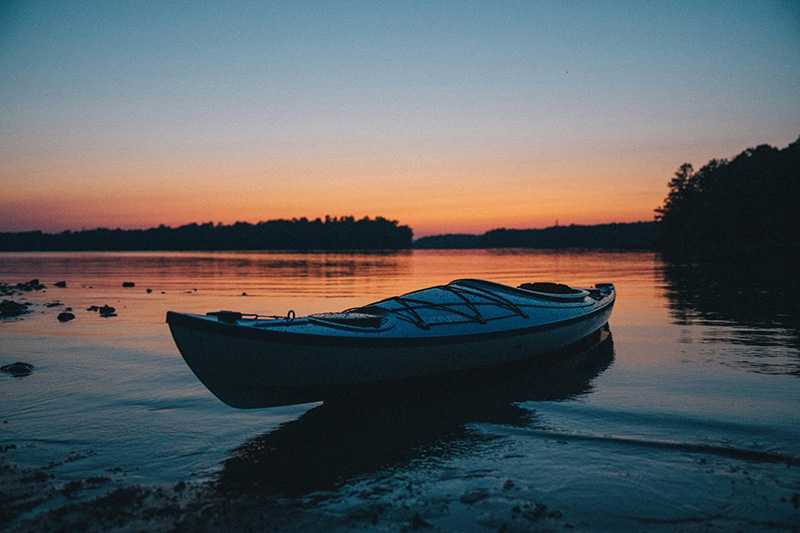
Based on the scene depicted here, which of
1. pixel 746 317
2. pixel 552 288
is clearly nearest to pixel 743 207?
pixel 746 317

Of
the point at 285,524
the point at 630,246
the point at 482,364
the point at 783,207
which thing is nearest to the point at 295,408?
the point at 482,364

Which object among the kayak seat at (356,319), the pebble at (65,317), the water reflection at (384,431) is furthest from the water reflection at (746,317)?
the pebble at (65,317)

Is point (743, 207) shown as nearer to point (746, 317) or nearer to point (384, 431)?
point (746, 317)

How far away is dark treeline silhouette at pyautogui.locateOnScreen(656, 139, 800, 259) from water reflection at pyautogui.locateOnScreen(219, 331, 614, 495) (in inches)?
2737

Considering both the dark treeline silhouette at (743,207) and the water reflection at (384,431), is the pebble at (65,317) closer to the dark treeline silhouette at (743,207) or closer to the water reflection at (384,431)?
the water reflection at (384,431)

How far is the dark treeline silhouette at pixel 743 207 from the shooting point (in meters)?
72.2

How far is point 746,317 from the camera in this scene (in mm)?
20578

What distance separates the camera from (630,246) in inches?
6181

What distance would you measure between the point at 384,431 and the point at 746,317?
1761 centimetres

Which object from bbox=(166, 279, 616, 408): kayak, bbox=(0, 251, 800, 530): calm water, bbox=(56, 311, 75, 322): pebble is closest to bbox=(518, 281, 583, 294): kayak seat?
bbox=(0, 251, 800, 530): calm water

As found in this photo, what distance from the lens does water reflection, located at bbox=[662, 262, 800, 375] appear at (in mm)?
13797

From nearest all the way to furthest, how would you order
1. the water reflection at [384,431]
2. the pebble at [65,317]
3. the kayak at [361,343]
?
the water reflection at [384,431] → the kayak at [361,343] → the pebble at [65,317]

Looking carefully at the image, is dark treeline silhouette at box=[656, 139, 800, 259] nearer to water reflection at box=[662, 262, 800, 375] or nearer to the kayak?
water reflection at box=[662, 262, 800, 375]

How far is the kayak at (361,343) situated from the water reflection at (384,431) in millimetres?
453
